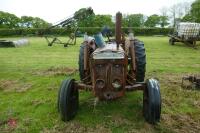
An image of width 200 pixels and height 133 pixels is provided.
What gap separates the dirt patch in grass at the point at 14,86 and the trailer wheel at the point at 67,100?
2831 mm

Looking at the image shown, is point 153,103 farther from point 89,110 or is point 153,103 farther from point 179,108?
point 89,110

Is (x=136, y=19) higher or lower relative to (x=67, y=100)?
higher

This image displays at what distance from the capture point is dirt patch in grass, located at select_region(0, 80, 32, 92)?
9.13 m

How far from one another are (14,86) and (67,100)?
3.70 meters

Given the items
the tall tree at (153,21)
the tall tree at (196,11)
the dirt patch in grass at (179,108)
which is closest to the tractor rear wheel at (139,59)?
the dirt patch in grass at (179,108)

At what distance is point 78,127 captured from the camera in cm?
605

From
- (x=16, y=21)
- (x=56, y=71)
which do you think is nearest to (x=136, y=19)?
(x=16, y=21)

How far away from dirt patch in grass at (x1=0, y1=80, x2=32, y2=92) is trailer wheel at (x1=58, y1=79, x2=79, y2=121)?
2.83 meters

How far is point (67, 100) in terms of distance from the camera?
6242 millimetres

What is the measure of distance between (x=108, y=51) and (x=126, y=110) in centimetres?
151

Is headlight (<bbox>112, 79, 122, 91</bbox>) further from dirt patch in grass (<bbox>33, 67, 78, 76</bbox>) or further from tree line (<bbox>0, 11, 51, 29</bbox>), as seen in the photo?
tree line (<bbox>0, 11, 51, 29</bbox>)

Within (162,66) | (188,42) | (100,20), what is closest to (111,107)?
(162,66)

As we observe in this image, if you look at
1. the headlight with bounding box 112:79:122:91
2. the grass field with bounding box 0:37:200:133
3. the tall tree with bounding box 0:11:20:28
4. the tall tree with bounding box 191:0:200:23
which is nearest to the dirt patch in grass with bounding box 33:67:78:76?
the grass field with bounding box 0:37:200:133

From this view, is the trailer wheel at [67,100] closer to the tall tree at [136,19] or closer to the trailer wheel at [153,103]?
the trailer wheel at [153,103]
